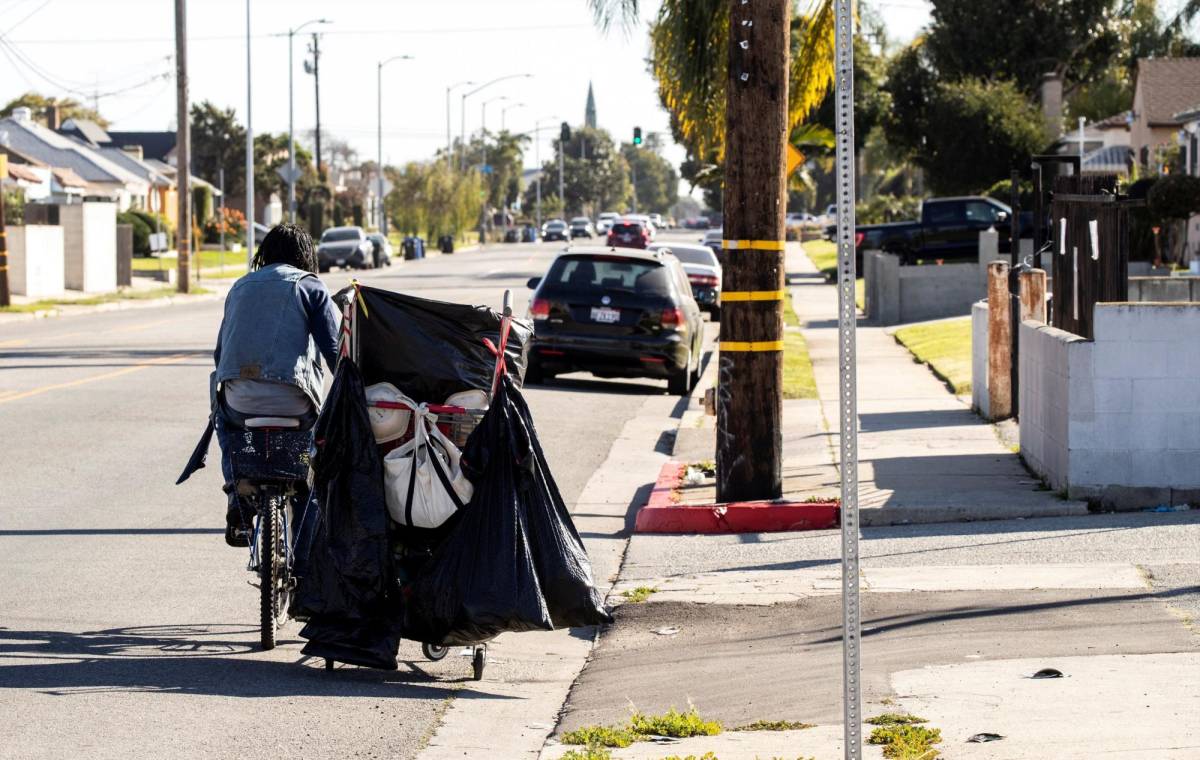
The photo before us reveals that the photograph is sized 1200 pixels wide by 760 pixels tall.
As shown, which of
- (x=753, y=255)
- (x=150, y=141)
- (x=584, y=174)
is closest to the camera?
(x=753, y=255)

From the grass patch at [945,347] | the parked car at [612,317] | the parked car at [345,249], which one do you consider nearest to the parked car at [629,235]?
the parked car at [345,249]

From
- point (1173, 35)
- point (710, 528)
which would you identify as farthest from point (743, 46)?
point (1173, 35)

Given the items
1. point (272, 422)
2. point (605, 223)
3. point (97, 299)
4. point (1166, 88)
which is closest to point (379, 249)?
point (97, 299)

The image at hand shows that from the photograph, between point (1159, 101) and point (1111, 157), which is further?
point (1111, 157)

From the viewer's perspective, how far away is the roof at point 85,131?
9825 centimetres

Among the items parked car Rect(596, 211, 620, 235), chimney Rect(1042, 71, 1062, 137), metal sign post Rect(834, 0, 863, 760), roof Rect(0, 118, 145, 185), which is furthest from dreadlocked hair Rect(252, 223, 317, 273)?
parked car Rect(596, 211, 620, 235)

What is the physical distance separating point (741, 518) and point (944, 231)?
2802cm

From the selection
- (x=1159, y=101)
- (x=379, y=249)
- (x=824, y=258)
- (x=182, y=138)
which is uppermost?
(x=1159, y=101)

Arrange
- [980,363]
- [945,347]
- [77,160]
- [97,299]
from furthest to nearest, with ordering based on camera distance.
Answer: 1. [77,160]
2. [97,299]
3. [945,347]
4. [980,363]

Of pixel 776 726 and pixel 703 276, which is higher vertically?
pixel 703 276

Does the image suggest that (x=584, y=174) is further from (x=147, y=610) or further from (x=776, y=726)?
(x=776, y=726)

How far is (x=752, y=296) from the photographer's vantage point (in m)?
11.1

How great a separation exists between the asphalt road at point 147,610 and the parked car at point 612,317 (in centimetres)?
112

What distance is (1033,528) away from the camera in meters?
10.1
